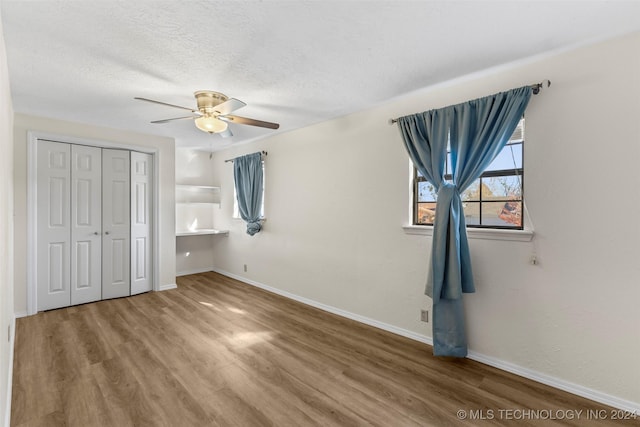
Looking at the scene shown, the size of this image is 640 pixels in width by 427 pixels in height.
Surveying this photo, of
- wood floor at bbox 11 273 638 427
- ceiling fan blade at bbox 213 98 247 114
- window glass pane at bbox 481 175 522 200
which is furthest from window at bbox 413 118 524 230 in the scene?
ceiling fan blade at bbox 213 98 247 114

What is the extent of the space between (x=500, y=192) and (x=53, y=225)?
5.02 meters

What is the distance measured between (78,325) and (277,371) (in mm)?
2467

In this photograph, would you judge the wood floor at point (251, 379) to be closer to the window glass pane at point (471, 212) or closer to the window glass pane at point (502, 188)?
the window glass pane at point (471, 212)

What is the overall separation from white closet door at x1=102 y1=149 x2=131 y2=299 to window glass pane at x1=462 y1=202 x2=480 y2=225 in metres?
4.39

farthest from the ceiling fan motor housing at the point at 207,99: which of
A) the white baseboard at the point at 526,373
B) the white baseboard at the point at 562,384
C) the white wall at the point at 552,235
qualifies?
the white baseboard at the point at 562,384

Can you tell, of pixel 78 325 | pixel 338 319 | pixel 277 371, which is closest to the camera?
pixel 277 371

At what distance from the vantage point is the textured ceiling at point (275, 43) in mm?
1692

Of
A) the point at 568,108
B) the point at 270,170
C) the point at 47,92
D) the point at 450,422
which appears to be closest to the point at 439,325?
the point at 450,422

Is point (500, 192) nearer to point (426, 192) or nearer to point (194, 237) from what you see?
point (426, 192)

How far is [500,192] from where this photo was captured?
2.50m

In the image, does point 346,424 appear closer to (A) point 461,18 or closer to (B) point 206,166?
(A) point 461,18

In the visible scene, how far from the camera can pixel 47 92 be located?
286 cm

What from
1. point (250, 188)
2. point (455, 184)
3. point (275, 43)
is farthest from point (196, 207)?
point (455, 184)

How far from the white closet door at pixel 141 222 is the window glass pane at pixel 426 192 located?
3.89 meters
